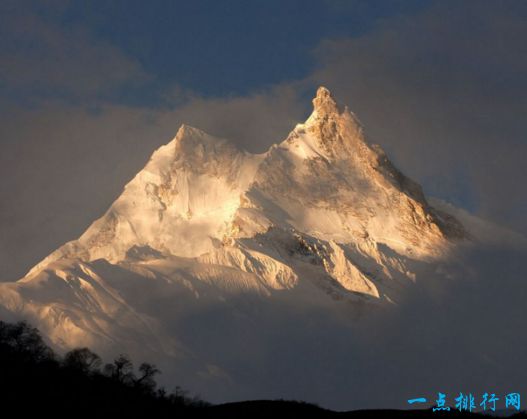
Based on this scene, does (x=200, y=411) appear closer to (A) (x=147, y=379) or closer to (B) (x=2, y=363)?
(B) (x=2, y=363)

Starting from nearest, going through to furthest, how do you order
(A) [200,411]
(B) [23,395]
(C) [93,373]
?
(B) [23,395] < (A) [200,411] < (C) [93,373]

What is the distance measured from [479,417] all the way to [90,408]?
33.1 meters

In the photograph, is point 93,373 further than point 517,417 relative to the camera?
Yes

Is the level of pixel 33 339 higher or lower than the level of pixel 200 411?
higher

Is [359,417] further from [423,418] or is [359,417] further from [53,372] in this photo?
[53,372]

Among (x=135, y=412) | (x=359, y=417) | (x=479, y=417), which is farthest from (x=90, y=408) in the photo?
(x=479, y=417)

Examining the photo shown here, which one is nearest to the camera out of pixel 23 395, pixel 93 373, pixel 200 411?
pixel 23 395

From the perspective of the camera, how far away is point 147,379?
16050 centimetres

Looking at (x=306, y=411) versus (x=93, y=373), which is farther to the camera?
(x=93, y=373)

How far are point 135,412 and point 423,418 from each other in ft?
80.3

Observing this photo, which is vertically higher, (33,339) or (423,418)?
(33,339)

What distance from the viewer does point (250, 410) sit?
12975 cm

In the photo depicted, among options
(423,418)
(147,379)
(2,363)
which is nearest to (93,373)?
(147,379)

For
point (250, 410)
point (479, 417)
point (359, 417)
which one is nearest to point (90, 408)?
point (250, 410)
